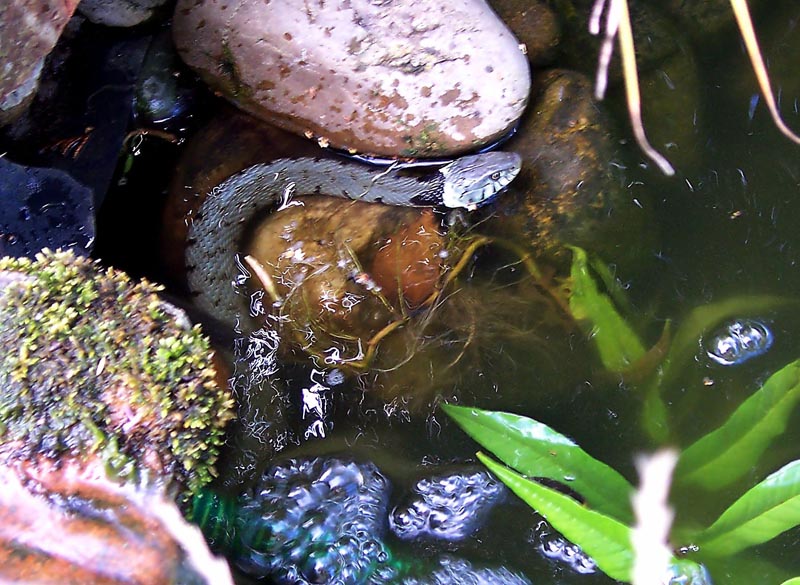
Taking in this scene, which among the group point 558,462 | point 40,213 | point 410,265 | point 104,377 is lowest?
point 558,462

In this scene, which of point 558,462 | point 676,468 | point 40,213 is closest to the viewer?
point 558,462

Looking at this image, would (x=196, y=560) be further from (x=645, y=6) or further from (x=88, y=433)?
(x=645, y=6)

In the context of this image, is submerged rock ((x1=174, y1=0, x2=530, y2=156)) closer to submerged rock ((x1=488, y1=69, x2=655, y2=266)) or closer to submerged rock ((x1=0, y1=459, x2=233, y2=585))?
submerged rock ((x1=488, y1=69, x2=655, y2=266))

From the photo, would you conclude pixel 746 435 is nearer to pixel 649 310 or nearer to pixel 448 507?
pixel 649 310

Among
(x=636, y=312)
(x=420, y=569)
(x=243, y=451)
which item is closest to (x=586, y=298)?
(x=636, y=312)

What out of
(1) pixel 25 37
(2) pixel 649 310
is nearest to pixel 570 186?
(2) pixel 649 310

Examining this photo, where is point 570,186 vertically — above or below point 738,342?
above

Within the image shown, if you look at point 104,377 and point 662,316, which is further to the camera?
point 662,316
